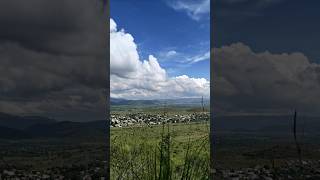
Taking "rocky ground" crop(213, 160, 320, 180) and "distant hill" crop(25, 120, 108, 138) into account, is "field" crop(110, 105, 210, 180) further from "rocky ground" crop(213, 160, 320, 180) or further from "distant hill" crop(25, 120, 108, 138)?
"rocky ground" crop(213, 160, 320, 180)

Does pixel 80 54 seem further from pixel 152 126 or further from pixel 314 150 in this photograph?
pixel 314 150

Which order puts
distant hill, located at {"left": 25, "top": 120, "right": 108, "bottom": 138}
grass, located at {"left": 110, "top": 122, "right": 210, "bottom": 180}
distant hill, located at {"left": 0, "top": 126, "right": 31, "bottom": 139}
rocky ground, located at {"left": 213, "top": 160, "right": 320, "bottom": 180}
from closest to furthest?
grass, located at {"left": 110, "top": 122, "right": 210, "bottom": 180} → rocky ground, located at {"left": 213, "top": 160, "right": 320, "bottom": 180} → distant hill, located at {"left": 0, "top": 126, "right": 31, "bottom": 139} → distant hill, located at {"left": 25, "top": 120, "right": 108, "bottom": 138}

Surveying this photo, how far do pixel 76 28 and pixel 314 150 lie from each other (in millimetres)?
2258

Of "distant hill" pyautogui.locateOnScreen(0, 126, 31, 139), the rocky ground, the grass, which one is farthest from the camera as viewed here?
"distant hill" pyautogui.locateOnScreen(0, 126, 31, 139)

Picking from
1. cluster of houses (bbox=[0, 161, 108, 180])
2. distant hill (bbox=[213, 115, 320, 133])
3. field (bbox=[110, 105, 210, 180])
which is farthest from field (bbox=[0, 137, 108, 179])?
distant hill (bbox=[213, 115, 320, 133])

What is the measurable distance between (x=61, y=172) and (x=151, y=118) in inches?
41.5

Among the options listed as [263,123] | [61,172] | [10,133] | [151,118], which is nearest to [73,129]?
[61,172]

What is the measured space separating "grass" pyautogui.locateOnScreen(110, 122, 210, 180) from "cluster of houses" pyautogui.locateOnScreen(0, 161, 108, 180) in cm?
35

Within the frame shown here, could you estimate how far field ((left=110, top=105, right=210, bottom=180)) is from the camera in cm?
251

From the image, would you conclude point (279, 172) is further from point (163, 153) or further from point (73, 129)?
point (73, 129)

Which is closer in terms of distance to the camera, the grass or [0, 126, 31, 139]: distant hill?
the grass

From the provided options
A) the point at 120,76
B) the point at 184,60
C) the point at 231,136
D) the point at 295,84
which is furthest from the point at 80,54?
the point at 184,60

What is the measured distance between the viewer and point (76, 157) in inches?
154

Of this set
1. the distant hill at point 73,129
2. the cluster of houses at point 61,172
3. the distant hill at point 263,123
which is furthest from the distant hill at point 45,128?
the distant hill at point 263,123
